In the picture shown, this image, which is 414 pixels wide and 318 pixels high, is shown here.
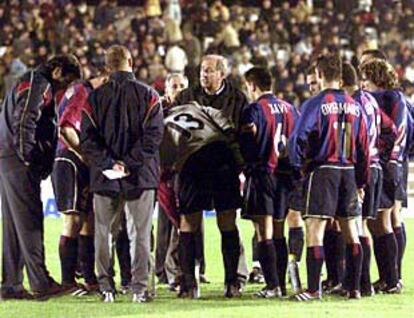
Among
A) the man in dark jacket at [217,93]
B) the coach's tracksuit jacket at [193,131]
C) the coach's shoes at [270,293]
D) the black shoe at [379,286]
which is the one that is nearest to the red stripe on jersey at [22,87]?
the coach's tracksuit jacket at [193,131]

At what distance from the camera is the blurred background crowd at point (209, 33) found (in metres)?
28.0

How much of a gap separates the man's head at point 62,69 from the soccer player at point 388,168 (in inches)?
108

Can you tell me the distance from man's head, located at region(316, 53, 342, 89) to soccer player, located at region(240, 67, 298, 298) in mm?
694

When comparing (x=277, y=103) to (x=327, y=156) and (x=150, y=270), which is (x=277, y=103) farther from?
(x=150, y=270)

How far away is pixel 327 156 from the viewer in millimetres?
11742

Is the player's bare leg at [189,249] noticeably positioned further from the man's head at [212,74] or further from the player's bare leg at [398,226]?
the player's bare leg at [398,226]

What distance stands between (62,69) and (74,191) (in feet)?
3.71

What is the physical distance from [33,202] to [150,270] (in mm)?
1229

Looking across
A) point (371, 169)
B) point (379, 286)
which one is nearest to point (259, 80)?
point (371, 169)

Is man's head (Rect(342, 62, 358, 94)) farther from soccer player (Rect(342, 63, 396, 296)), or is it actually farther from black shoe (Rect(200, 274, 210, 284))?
black shoe (Rect(200, 274, 210, 284))

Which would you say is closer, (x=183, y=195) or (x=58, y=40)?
(x=183, y=195)

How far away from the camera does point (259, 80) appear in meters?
12.4

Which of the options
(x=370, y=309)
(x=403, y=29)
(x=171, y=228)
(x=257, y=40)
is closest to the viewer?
(x=370, y=309)

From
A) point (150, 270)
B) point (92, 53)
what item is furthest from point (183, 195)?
point (92, 53)
